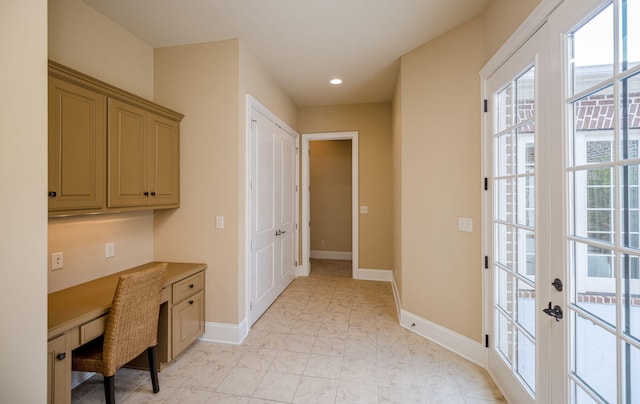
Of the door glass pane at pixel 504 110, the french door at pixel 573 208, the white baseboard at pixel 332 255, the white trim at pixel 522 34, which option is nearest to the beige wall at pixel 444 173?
the white trim at pixel 522 34

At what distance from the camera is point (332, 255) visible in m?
6.27

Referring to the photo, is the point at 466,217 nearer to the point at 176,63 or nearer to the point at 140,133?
the point at 140,133

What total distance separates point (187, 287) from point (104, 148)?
4.21 feet

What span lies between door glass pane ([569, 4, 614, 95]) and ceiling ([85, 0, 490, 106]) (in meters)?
1.20

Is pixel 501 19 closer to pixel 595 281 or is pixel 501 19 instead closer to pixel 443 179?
pixel 443 179

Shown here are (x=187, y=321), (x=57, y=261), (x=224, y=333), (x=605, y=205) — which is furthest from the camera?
(x=224, y=333)

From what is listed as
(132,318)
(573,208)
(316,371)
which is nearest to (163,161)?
(132,318)

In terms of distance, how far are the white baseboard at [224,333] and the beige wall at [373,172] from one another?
2503mm

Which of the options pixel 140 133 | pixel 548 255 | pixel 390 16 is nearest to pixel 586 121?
pixel 548 255

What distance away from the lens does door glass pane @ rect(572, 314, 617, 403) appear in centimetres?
109

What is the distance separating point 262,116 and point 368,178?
83.5 inches

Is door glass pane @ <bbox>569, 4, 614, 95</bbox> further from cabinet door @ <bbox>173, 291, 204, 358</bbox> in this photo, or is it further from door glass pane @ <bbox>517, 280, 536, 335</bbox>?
cabinet door @ <bbox>173, 291, 204, 358</bbox>

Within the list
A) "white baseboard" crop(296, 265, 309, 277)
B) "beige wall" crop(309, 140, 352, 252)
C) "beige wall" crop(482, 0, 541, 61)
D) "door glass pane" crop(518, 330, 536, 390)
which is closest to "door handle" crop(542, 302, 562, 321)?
"door glass pane" crop(518, 330, 536, 390)

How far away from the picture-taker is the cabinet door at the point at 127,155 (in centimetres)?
201
